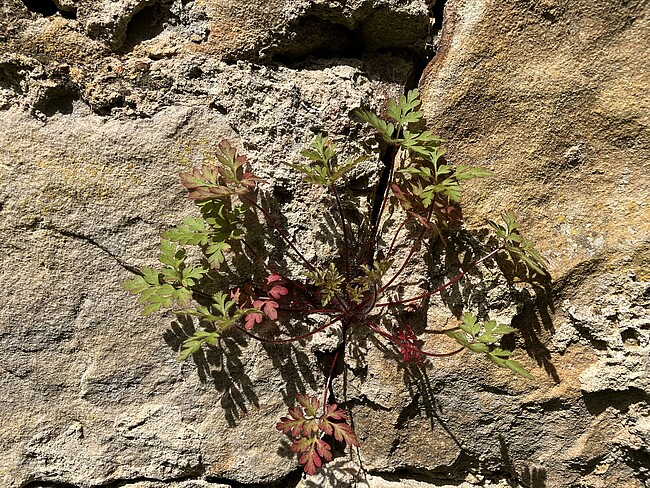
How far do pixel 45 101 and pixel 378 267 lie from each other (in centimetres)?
150

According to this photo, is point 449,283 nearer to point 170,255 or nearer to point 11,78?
point 170,255

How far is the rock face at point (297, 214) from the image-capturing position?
207cm

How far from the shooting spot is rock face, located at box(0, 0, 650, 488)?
2.07 metres

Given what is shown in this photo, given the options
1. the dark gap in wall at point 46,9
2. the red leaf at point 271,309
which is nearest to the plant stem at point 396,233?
the red leaf at point 271,309

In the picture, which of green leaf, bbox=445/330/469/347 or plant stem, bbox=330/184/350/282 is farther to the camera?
plant stem, bbox=330/184/350/282

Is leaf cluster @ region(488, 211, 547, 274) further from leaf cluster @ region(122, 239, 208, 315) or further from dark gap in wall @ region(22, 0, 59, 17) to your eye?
dark gap in wall @ region(22, 0, 59, 17)

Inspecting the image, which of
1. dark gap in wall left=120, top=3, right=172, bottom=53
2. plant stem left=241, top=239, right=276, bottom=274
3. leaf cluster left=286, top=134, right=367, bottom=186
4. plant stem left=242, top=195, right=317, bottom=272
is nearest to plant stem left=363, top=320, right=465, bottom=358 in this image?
plant stem left=242, top=195, right=317, bottom=272

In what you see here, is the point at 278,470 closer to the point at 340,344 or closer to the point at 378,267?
the point at 340,344

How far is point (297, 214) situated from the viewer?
2258mm

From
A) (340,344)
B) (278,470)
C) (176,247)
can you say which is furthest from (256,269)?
(278,470)

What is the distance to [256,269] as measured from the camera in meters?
2.27

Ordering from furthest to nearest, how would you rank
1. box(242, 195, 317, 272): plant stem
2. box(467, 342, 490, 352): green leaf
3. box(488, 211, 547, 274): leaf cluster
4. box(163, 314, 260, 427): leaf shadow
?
box(163, 314, 260, 427): leaf shadow, box(242, 195, 317, 272): plant stem, box(488, 211, 547, 274): leaf cluster, box(467, 342, 490, 352): green leaf

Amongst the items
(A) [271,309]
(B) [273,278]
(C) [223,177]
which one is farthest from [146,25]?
(A) [271,309]

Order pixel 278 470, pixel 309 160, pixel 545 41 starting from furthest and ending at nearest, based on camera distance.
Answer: pixel 278 470 → pixel 309 160 → pixel 545 41
